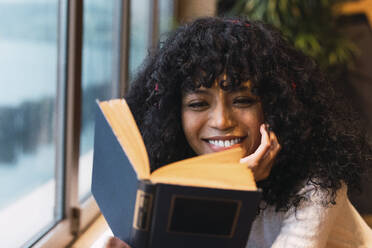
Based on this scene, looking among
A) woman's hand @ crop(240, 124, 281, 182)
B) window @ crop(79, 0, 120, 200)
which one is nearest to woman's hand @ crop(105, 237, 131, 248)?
woman's hand @ crop(240, 124, 281, 182)

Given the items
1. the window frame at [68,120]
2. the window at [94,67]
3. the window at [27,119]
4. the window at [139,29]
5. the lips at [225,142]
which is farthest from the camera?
the window at [139,29]

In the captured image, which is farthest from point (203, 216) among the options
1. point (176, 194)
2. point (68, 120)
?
point (68, 120)

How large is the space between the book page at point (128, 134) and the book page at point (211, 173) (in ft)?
0.07

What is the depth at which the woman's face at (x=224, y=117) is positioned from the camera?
3.05 ft

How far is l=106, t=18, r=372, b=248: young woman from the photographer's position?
0.92 m

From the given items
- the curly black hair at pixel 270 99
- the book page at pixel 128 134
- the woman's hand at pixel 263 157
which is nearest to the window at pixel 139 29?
the curly black hair at pixel 270 99

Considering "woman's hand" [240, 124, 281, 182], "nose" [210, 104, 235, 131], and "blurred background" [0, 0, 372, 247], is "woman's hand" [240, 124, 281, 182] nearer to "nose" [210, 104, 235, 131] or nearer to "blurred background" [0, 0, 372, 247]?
"nose" [210, 104, 235, 131]

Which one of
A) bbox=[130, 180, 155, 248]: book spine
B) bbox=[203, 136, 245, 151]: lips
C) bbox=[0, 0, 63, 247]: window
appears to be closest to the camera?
bbox=[130, 180, 155, 248]: book spine

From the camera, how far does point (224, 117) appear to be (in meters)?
0.92

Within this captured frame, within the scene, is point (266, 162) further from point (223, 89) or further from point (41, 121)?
point (41, 121)

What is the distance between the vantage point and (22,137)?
1456 millimetres

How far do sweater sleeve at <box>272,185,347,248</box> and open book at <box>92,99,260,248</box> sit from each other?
271 mm

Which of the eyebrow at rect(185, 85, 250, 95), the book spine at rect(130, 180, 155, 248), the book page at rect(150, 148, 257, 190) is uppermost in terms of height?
the eyebrow at rect(185, 85, 250, 95)

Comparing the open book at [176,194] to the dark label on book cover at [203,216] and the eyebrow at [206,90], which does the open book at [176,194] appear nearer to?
the dark label on book cover at [203,216]
